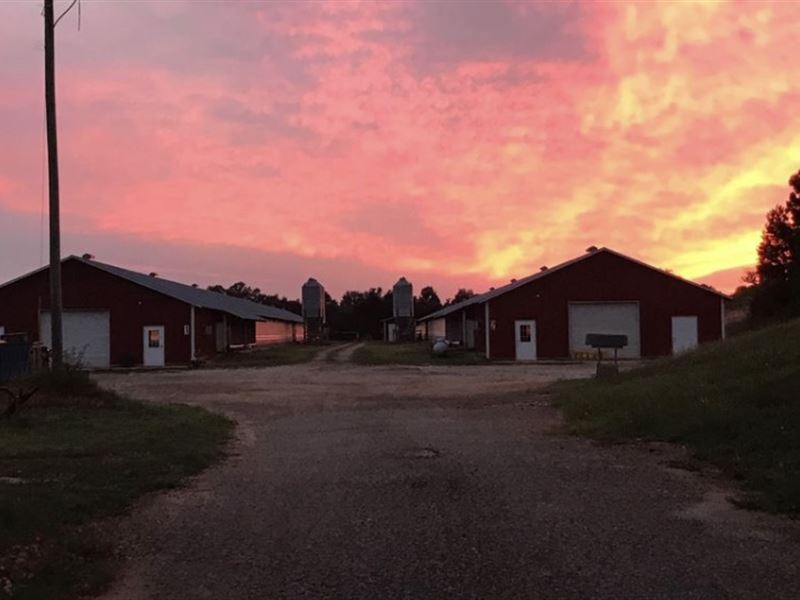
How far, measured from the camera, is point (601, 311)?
41688mm

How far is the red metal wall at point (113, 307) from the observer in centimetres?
3938

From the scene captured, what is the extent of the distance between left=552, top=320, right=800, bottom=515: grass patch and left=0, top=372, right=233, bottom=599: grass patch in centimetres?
595

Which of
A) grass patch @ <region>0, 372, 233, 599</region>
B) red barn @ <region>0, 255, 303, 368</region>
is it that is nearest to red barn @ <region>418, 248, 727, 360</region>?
red barn @ <region>0, 255, 303, 368</region>

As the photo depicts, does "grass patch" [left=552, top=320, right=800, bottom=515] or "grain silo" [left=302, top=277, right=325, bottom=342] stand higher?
"grain silo" [left=302, top=277, right=325, bottom=342]

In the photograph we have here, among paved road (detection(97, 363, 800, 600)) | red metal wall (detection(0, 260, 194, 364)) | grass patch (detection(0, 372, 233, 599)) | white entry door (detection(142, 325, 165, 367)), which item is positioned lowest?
paved road (detection(97, 363, 800, 600))

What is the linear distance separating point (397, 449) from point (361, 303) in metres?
103

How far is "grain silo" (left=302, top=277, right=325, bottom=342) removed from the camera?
83938mm

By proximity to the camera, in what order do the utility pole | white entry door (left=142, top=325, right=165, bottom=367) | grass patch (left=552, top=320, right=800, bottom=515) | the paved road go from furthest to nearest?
white entry door (left=142, top=325, right=165, bottom=367)
the utility pole
grass patch (left=552, top=320, right=800, bottom=515)
the paved road

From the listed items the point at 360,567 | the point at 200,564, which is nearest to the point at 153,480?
the point at 200,564

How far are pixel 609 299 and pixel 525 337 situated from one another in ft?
15.2

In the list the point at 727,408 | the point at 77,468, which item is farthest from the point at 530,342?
the point at 77,468

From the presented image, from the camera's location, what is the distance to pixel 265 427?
14.9 meters

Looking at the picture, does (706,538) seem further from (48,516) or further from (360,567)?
(48,516)

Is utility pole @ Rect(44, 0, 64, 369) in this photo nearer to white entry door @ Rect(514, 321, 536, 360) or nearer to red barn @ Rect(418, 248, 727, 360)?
red barn @ Rect(418, 248, 727, 360)
